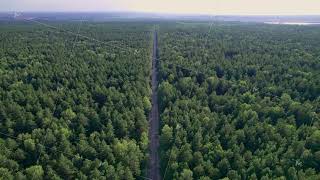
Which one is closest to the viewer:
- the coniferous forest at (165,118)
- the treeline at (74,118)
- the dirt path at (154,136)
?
the coniferous forest at (165,118)

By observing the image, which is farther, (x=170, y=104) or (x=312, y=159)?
(x=170, y=104)

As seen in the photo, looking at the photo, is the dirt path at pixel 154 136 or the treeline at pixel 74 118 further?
the dirt path at pixel 154 136

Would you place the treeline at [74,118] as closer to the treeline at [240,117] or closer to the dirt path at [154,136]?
→ the dirt path at [154,136]

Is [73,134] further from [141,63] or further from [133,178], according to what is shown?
[141,63]

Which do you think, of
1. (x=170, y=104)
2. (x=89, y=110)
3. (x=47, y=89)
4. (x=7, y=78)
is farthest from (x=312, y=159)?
(x=7, y=78)

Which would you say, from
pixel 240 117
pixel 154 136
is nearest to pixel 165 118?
pixel 154 136

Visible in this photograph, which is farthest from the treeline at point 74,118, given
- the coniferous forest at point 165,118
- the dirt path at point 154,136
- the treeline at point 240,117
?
the treeline at point 240,117
